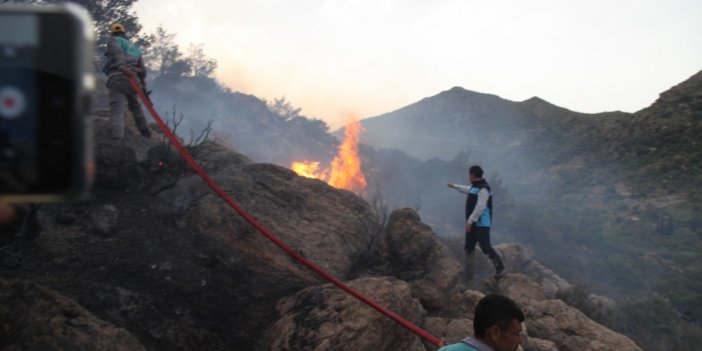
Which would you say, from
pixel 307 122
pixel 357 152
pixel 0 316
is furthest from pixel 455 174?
pixel 0 316

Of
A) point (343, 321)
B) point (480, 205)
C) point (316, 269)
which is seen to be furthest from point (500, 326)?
point (480, 205)

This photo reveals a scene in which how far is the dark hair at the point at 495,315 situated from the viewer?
7.82 feet

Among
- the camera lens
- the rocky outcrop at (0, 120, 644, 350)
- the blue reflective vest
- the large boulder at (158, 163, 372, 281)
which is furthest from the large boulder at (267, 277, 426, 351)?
the blue reflective vest

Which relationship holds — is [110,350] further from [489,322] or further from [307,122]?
[307,122]

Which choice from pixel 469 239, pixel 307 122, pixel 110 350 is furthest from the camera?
pixel 307 122

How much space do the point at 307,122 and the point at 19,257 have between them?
116 ft

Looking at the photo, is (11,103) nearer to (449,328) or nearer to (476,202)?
(449,328)

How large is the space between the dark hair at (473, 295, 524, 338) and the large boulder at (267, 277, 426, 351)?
1084mm

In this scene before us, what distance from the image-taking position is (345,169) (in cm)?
2748

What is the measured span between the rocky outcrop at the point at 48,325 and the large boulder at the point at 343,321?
1.11m

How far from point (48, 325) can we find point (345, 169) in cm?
2500

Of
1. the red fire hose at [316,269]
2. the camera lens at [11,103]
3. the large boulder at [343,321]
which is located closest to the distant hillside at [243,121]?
the red fire hose at [316,269]

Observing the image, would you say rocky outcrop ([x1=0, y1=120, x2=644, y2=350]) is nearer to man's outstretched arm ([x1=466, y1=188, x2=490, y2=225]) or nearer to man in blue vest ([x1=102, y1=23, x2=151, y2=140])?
man in blue vest ([x1=102, y1=23, x2=151, y2=140])

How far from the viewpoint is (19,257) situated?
342 centimetres
